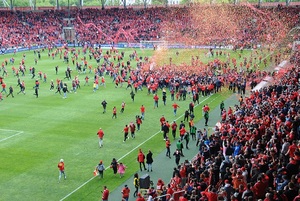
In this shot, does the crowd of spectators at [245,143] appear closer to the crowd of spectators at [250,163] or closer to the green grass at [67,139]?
the crowd of spectators at [250,163]

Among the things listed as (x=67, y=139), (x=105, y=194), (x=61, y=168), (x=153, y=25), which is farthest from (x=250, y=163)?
(x=153, y=25)

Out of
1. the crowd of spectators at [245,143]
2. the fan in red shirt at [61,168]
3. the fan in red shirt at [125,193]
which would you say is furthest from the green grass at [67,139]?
the crowd of spectators at [245,143]

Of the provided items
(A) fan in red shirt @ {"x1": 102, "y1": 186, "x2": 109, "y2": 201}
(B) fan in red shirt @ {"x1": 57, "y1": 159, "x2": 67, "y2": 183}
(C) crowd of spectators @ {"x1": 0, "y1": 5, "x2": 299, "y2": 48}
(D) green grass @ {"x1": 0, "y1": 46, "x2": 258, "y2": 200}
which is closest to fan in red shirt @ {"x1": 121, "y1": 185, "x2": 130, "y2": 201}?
(A) fan in red shirt @ {"x1": 102, "y1": 186, "x2": 109, "y2": 201}

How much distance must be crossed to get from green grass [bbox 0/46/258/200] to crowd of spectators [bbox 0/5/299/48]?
1086 inches

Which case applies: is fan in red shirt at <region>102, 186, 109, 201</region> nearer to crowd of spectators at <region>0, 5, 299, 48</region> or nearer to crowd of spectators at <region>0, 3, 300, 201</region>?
crowd of spectators at <region>0, 3, 300, 201</region>

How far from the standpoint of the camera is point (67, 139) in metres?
27.0

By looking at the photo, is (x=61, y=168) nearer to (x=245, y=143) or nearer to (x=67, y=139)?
(x=67, y=139)

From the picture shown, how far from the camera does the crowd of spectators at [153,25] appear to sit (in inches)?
2530

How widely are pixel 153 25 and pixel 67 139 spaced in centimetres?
5241

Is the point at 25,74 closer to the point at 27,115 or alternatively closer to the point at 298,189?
the point at 27,115

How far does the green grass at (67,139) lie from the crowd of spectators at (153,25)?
27577mm

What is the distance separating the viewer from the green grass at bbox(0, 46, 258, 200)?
20.8m

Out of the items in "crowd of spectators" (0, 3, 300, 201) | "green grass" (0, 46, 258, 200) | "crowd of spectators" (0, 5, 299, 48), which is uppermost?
"crowd of spectators" (0, 5, 299, 48)

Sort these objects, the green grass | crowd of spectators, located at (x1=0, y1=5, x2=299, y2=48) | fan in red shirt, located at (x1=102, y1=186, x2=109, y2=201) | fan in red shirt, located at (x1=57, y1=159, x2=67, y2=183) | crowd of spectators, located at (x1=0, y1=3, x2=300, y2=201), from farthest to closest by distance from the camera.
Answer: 1. crowd of spectators, located at (x1=0, y1=5, x2=299, y2=48)
2. fan in red shirt, located at (x1=57, y1=159, x2=67, y2=183)
3. the green grass
4. fan in red shirt, located at (x1=102, y1=186, x2=109, y2=201)
5. crowd of spectators, located at (x1=0, y1=3, x2=300, y2=201)
